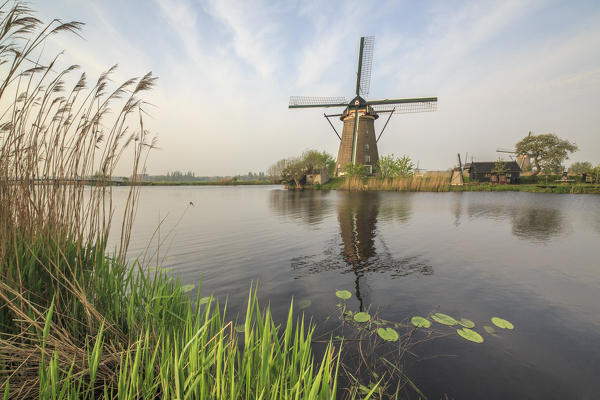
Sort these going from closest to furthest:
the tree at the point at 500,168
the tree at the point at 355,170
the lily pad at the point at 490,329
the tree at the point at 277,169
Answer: the lily pad at the point at 490,329
the tree at the point at 355,170
the tree at the point at 500,168
the tree at the point at 277,169

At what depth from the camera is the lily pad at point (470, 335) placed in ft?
10.1

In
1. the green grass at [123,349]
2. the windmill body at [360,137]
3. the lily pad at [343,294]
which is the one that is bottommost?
the lily pad at [343,294]

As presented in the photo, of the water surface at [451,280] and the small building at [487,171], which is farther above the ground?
the small building at [487,171]

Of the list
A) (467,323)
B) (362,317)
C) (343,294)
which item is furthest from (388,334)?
(467,323)

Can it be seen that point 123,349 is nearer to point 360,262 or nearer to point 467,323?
point 467,323

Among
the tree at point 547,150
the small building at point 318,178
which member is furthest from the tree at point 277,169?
the tree at point 547,150

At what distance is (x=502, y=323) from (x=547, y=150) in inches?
2865

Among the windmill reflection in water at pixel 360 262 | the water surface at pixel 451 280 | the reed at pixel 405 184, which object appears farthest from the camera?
the reed at pixel 405 184

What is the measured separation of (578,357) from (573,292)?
250 cm

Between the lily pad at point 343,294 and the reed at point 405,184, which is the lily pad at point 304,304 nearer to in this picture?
the lily pad at point 343,294

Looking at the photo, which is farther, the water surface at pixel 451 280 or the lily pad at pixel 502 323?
the lily pad at pixel 502 323

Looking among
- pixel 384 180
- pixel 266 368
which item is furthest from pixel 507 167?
pixel 266 368

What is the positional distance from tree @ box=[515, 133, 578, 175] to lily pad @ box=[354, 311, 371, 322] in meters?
67.8

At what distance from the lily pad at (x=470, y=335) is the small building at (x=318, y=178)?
41.4m
